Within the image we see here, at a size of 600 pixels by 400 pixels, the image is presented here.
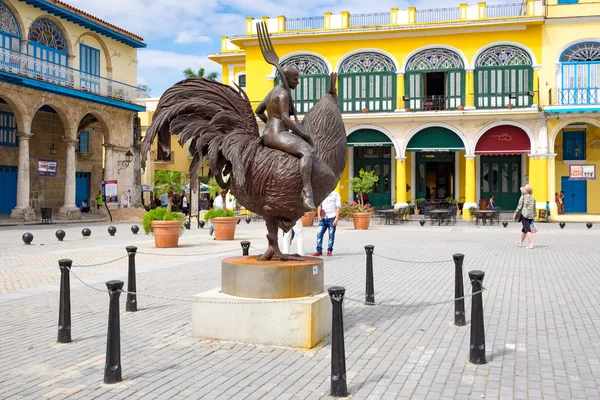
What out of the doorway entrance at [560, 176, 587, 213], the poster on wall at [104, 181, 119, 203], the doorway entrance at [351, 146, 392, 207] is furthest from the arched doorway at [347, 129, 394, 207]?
the poster on wall at [104, 181, 119, 203]

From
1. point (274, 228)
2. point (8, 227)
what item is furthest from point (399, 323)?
point (8, 227)

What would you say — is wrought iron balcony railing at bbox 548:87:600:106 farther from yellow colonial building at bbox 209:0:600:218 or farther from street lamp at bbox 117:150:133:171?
street lamp at bbox 117:150:133:171

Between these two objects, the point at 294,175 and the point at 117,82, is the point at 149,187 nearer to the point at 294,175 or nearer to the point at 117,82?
the point at 117,82

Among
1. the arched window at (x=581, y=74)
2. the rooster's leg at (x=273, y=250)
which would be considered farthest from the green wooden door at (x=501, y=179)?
the rooster's leg at (x=273, y=250)

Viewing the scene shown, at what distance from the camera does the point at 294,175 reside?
594 centimetres

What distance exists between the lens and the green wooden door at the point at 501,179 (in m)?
31.8

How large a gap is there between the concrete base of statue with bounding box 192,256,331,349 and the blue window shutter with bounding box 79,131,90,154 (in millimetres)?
28393

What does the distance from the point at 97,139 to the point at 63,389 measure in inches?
1207

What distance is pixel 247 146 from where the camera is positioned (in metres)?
6.13

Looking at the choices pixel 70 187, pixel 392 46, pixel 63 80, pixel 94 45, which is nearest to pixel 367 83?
pixel 392 46

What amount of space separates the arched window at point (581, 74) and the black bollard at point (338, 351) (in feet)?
88.5

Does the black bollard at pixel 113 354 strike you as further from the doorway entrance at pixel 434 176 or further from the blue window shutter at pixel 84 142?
Result: the doorway entrance at pixel 434 176

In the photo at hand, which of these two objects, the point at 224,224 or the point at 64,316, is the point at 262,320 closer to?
the point at 64,316

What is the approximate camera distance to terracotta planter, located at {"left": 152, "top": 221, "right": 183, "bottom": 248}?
48.0 ft
